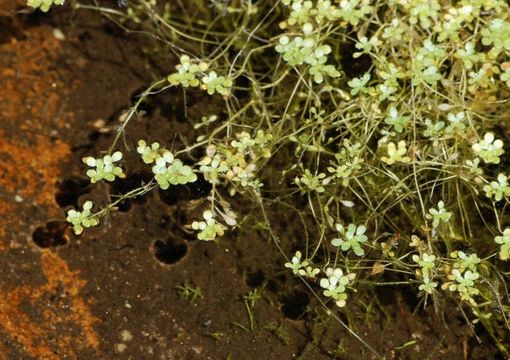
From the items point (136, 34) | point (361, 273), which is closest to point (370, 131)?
point (361, 273)

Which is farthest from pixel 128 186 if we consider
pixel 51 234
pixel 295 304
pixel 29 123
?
pixel 295 304

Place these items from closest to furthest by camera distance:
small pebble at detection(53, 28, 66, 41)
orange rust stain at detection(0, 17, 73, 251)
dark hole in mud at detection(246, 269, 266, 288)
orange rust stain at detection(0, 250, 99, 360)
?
orange rust stain at detection(0, 250, 99, 360), dark hole in mud at detection(246, 269, 266, 288), orange rust stain at detection(0, 17, 73, 251), small pebble at detection(53, 28, 66, 41)

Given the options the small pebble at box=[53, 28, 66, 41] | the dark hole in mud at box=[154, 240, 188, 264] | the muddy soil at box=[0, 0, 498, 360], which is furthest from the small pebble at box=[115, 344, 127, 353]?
the small pebble at box=[53, 28, 66, 41]

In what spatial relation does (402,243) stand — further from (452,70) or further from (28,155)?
(28,155)

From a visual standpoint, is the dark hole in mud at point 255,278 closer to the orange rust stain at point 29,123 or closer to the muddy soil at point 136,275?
the muddy soil at point 136,275

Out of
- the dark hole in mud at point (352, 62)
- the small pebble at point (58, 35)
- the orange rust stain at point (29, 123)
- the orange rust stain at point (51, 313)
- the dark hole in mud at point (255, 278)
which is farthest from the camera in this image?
the small pebble at point (58, 35)

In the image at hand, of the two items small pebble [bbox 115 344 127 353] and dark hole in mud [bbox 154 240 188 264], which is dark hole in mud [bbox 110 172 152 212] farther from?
small pebble [bbox 115 344 127 353]

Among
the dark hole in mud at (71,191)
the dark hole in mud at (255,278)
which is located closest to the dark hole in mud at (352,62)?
the dark hole in mud at (255,278)
